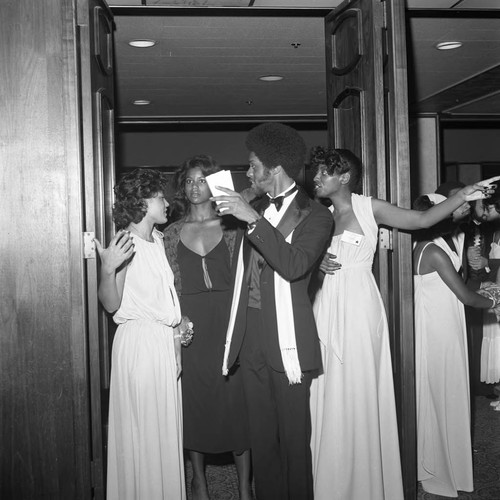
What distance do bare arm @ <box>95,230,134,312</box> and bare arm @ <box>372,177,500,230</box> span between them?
126 cm

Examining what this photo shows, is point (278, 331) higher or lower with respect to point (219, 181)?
lower

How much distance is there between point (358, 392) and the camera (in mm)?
3299

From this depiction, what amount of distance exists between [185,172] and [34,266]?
108 centimetres

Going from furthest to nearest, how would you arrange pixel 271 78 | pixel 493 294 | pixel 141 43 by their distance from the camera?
pixel 271 78 → pixel 141 43 → pixel 493 294

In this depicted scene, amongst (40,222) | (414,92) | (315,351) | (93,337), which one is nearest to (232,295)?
(315,351)

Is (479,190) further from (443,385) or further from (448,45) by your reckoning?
(448,45)

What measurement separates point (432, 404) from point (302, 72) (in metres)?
4.91

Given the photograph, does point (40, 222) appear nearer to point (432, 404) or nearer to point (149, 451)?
point (149, 451)

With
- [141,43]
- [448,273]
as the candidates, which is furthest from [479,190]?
[141,43]

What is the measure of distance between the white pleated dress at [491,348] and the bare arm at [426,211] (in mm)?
3098

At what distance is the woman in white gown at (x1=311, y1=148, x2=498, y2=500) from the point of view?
329 cm

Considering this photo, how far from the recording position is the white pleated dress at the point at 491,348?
19.6 feet

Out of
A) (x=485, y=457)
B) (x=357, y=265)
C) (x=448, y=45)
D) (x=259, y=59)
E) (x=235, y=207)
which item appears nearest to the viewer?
(x=235, y=207)

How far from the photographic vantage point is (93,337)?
10.1ft
